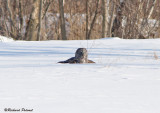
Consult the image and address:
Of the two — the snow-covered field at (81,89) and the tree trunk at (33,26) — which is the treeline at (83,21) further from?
the snow-covered field at (81,89)

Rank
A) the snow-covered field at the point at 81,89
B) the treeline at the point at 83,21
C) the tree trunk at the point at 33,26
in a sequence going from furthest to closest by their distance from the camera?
1. the treeline at the point at 83,21
2. the tree trunk at the point at 33,26
3. the snow-covered field at the point at 81,89

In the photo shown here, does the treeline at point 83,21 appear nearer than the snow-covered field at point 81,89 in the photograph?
No

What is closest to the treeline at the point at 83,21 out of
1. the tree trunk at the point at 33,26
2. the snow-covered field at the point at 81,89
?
the tree trunk at the point at 33,26

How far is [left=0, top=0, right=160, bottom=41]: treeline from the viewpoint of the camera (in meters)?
16.6

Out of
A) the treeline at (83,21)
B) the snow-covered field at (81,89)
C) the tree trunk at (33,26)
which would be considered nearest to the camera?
the snow-covered field at (81,89)

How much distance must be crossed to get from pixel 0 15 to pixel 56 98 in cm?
1767

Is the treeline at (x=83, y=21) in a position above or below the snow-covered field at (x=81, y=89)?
above

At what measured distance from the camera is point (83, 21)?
20203 millimetres

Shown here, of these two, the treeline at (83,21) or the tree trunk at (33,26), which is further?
the treeline at (83,21)

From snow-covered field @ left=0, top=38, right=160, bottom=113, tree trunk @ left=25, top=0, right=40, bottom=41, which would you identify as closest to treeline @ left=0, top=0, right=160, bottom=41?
tree trunk @ left=25, top=0, right=40, bottom=41

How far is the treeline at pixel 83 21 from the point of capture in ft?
54.5

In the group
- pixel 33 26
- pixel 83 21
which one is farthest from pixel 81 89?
pixel 83 21

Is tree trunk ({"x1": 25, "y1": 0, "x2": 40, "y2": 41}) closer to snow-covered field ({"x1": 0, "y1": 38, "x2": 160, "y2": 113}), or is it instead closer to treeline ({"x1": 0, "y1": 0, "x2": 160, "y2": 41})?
treeline ({"x1": 0, "y1": 0, "x2": 160, "y2": 41})

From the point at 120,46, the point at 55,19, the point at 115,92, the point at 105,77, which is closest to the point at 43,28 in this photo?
the point at 55,19
